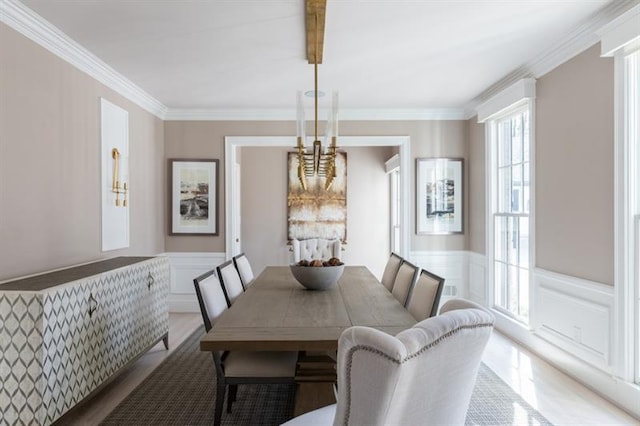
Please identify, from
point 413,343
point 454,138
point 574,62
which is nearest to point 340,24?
point 574,62

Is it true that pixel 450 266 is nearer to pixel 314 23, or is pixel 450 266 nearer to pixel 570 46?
pixel 570 46

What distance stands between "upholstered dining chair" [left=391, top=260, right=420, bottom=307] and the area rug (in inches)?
31.6

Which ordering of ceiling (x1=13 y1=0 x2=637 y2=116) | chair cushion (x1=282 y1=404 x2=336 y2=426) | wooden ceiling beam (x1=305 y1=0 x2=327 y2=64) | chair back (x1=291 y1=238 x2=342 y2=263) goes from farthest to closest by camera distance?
chair back (x1=291 y1=238 x2=342 y2=263) → ceiling (x1=13 y1=0 x2=637 y2=116) → wooden ceiling beam (x1=305 y1=0 x2=327 y2=64) → chair cushion (x1=282 y1=404 x2=336 y2=426)

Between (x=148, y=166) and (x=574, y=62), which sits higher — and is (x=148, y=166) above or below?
below

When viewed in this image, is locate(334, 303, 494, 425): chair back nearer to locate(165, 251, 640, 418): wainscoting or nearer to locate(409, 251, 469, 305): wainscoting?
locate(165, 251, 640, 418): wainscoting

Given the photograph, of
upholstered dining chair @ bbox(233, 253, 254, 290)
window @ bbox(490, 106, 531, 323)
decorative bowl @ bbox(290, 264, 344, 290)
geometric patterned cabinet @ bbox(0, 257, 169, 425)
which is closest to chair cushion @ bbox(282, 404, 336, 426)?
decorative bowl @ bbox(290, 264, 344, 290)

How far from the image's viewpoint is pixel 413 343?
955 millimetres

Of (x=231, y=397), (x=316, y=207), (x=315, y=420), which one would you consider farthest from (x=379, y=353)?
(x=316, y=207)

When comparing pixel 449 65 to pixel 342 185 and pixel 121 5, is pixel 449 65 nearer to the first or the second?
pixel 121 5

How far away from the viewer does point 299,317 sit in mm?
2018

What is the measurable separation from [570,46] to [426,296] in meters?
2.23

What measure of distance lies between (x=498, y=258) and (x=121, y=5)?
4.03 m

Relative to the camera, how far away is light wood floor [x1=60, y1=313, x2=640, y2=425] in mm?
2318

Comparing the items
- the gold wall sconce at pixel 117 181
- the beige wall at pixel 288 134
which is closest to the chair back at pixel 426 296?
the beige wall at pixel 288 134
